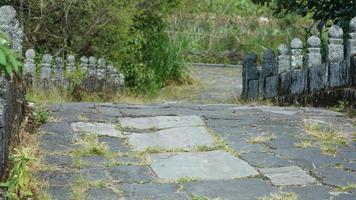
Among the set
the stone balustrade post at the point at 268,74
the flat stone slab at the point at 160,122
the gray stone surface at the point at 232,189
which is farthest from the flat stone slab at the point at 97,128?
the stone balustrade post at the point at 268,74

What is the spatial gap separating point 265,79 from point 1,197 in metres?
6.38

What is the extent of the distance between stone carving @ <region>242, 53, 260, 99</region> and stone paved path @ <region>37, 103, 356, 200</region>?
3.49 m

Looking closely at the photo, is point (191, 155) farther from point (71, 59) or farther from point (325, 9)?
point (71, 59)

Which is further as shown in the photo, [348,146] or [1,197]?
[348,146]

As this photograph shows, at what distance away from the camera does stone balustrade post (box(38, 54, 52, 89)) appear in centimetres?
1025

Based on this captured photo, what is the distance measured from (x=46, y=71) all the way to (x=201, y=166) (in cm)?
632

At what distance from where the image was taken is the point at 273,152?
4914 mm

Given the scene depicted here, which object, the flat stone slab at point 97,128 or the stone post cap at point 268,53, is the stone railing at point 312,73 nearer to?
the stone post cap at point 268,53

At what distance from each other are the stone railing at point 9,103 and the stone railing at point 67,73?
4978 millimetres

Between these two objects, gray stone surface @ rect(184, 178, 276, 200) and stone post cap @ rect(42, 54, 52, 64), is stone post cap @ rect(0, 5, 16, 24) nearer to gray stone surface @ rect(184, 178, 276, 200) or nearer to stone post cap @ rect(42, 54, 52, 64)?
gray stone surface @ rect(184, 178, 276, 200)

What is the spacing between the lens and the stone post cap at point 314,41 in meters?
7.76

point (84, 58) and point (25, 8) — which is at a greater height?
point (25, 8)

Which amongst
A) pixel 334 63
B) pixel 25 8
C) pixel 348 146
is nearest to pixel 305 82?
pixel 334 63

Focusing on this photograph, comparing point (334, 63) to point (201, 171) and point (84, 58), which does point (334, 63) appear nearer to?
point (201, 171)
